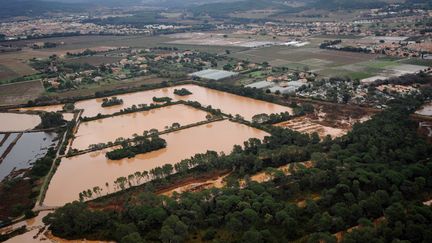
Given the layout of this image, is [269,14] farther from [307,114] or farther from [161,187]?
[161,187]

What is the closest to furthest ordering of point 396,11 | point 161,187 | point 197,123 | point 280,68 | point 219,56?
1. point 161,187
2. point 197,123
3. point 280,68
4. point 219,56
5. point 396,11

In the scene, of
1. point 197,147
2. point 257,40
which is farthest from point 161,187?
point 257,40

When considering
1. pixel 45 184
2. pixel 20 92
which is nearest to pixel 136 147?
pixel 45 184

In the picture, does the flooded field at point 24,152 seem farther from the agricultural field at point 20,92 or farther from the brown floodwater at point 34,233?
the agricultural field at point 20,92

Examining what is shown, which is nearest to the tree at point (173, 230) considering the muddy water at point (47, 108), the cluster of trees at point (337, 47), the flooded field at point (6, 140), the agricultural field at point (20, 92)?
the flooded field at point (6, 140)

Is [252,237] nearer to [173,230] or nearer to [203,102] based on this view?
[173,230]

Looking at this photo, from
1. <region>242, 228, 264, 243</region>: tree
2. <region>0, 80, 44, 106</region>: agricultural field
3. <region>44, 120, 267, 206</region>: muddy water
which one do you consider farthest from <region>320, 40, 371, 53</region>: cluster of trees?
<region>242, 228, 264, 243</region>: tree
